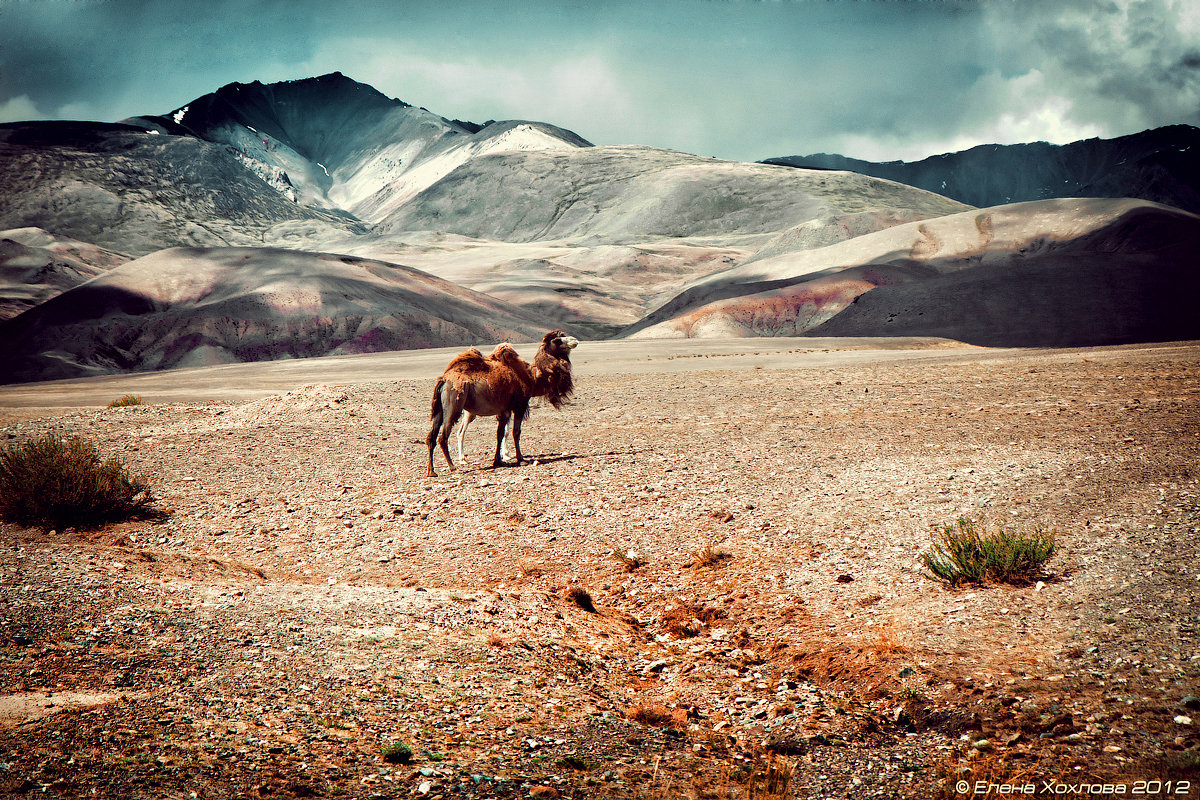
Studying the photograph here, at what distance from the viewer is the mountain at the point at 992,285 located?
46.9 meters

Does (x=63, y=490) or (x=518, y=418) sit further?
→ (x=518, y=418)

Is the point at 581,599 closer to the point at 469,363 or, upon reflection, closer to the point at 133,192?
the point at 469,363

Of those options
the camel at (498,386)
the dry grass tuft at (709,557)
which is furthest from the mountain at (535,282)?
the dry grass tuft at (709,557)

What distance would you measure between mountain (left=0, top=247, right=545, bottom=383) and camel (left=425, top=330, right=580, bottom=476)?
56595 mm

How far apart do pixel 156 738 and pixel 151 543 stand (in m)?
6.17

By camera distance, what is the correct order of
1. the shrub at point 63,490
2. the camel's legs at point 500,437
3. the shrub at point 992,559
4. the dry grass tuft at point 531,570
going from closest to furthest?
the shrub at point 992,559 < the dry grass tuft at point 531,570 < the shrub at point 63,490 < the camel's legs at point 500,437

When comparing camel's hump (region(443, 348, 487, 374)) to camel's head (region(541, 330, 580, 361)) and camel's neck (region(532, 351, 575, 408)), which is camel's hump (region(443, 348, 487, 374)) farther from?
camel's head (region(541, 330, 580, 361))

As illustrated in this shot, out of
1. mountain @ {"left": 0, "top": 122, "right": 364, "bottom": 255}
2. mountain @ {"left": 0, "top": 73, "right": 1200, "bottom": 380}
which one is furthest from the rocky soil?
mountain @ {"left": 0, "top": 122, "right": 364, "bottom": 255}

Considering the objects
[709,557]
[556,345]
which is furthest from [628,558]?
[556,345]

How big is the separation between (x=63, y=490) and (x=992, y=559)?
10310 millimetres

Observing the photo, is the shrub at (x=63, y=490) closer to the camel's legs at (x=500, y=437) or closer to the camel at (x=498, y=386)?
the camel at (x=498, y=386)

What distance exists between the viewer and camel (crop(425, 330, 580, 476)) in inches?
478

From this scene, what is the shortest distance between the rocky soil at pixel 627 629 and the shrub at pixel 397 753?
0.21 ft

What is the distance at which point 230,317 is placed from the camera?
220ft
